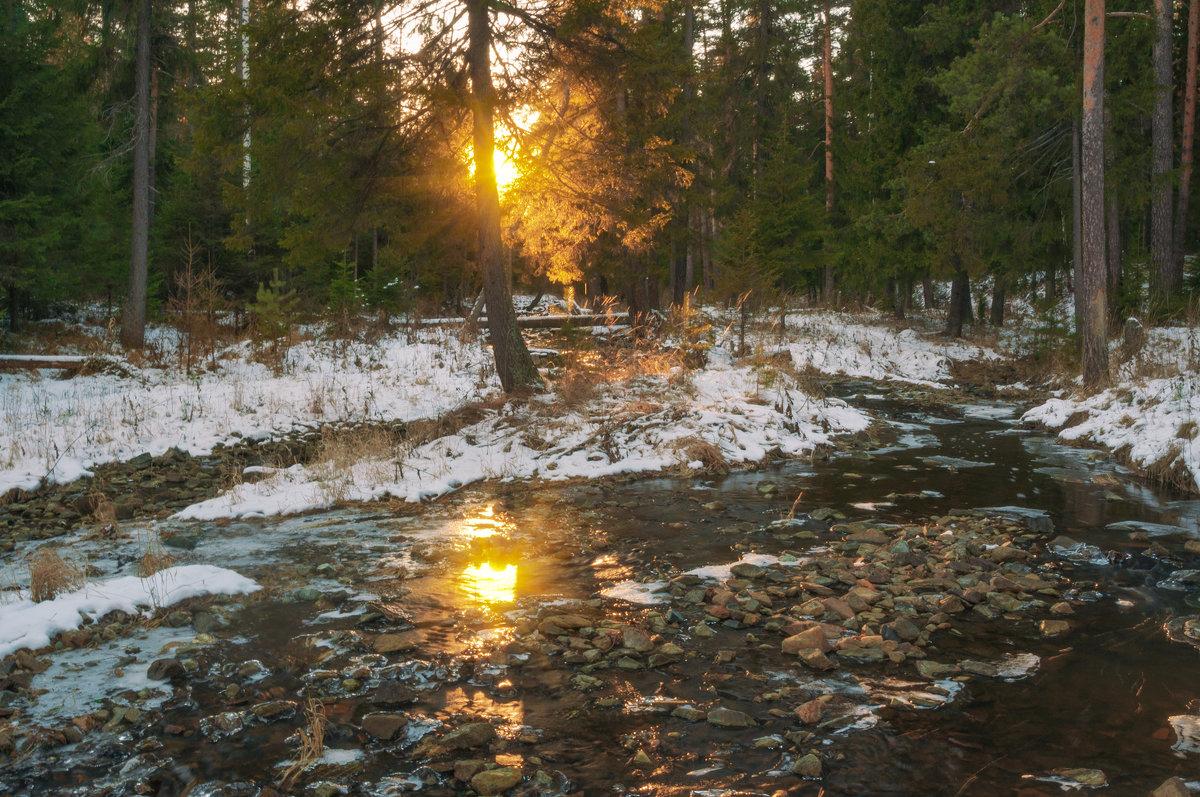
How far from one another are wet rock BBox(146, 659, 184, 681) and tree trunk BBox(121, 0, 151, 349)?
58.5 feet

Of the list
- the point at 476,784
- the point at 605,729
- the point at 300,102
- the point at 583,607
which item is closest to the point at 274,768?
the point at 476,784

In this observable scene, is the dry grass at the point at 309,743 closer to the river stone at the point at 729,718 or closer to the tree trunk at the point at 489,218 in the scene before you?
the river stone at the point at 729,718

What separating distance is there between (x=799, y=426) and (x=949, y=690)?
8.72 meters

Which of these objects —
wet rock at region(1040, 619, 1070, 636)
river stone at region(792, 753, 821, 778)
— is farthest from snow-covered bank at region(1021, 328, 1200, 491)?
river stone at region(792, 753, 821, 778)

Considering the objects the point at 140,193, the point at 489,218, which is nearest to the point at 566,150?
the point at 489,218

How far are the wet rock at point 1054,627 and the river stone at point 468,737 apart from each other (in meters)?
3.73

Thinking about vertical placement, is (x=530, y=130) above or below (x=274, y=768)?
→ above

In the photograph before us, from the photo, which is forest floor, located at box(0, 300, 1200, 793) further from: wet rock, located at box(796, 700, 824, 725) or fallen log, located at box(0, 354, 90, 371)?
fallen log, located at box(0, 354, 90, 371)

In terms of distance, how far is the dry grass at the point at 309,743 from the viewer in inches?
142

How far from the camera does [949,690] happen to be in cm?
443

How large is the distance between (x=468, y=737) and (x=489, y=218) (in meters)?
10.4

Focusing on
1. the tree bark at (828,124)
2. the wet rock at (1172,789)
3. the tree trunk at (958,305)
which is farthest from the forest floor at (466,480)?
the tree bark at (828,124)

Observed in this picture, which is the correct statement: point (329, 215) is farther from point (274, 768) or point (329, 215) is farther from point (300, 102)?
point (274, 768)

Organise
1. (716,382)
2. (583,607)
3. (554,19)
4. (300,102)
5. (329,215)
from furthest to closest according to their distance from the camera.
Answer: (716,382), (329,215), (554,19), (300,102), (583,607)
